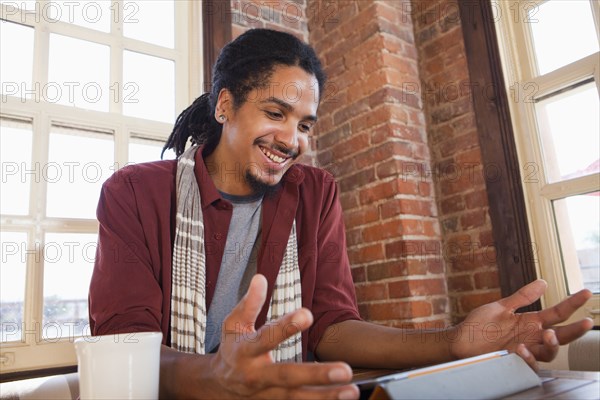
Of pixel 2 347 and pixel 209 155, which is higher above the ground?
pixel 209 155

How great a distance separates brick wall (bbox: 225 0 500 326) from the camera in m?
1.82

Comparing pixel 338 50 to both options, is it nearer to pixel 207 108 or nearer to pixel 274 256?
pixel 207 108

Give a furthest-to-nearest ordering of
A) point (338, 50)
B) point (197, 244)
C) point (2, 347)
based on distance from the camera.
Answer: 1. point (338, 50)
2. point (2, 347)
3. point (197, 244)

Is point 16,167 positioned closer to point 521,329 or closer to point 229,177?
point 229,177

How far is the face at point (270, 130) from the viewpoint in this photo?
1.20 meters

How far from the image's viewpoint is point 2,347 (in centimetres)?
147

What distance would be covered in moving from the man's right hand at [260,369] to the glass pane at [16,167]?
4.19 ft

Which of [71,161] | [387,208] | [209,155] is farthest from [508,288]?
[71,161]

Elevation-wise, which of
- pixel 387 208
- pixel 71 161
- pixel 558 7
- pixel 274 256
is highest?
pixel 558 7

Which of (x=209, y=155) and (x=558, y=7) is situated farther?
(x=558, y=7)

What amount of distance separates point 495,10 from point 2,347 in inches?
82.9

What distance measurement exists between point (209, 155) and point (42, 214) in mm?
683

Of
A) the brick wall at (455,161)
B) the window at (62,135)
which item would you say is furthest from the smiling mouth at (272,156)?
the brick wall at (455,161)

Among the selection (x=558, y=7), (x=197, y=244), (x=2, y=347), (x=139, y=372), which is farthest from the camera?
(x=558, y=7)
